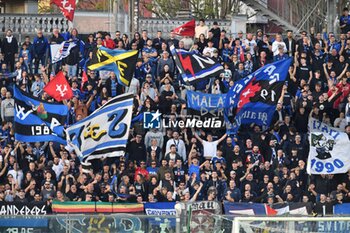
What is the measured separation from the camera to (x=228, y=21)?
47.3 m

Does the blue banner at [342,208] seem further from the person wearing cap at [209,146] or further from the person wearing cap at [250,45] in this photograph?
the person wearing cap at [250,45]

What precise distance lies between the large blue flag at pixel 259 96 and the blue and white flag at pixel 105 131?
295 cm

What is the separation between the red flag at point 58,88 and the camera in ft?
111

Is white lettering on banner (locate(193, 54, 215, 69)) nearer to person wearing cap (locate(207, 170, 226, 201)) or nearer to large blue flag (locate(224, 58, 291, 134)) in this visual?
large blue flag (locate(224, 58, 291, 134))

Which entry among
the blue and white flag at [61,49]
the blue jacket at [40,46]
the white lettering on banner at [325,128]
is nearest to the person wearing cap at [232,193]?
the white lettering on banner at [325,128]

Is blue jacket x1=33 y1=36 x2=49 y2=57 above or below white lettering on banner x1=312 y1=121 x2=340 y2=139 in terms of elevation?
above

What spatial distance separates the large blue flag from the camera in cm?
3488

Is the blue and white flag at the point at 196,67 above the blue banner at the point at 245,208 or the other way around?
above

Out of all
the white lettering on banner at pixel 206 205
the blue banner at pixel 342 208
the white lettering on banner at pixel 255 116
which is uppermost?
the white lettering on banner at pixel 255 116

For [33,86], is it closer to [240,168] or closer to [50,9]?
[240,168]

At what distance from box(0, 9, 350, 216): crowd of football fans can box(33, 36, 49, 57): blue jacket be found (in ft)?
0.12

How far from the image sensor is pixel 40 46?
37406 millimetres

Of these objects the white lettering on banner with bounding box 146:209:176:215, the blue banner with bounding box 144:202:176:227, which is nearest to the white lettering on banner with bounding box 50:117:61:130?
the blue banner with bounding box 144:202:176:227

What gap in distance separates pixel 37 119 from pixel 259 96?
5.66 m
